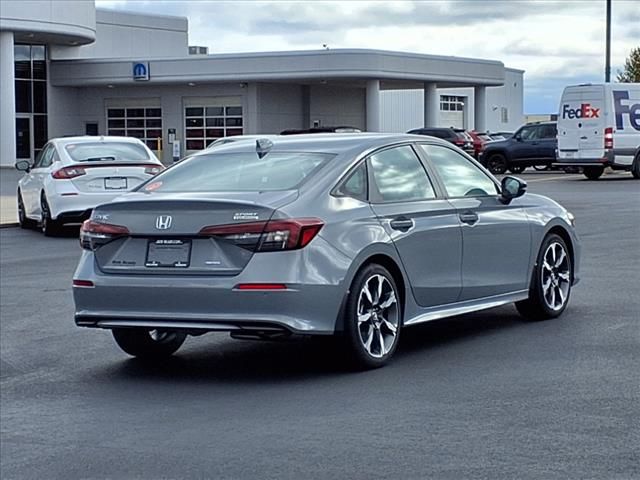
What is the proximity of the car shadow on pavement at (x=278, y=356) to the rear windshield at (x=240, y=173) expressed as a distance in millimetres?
1113

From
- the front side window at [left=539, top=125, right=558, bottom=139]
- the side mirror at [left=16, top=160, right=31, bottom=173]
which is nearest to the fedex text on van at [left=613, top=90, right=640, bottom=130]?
the front side window at [left=539, top=125, right=558, bottom=139]

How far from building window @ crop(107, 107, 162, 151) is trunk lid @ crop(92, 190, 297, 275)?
52722mm

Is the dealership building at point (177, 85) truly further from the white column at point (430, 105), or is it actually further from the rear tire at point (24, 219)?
the rear tire at point (24, 219)

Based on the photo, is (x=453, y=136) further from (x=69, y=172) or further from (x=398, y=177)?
(x=398, y=177)

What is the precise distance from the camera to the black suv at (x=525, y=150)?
140 ft

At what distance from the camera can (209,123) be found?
59938mm

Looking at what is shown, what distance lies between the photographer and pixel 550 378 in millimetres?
8070

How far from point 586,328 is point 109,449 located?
14.6 ft

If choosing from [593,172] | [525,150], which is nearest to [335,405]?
[593,172]

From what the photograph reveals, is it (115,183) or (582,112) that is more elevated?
(582,112)

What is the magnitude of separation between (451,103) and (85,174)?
60024mm

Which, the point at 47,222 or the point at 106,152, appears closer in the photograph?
the point at 106,152

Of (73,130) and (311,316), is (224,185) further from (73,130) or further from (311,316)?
(73,130)

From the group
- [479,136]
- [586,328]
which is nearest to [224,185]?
[586,328]
